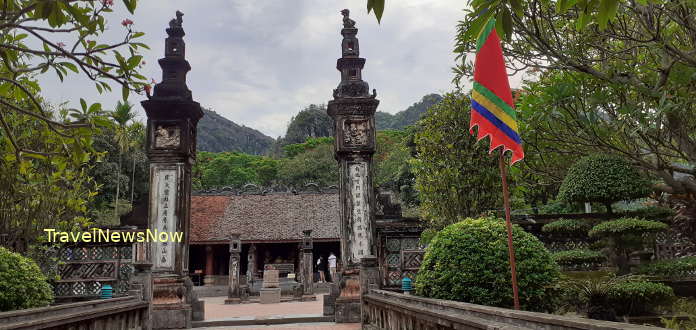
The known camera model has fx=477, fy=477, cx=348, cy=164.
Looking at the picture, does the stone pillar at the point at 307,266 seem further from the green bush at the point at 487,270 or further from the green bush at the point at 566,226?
the green bush at the point at 487,270

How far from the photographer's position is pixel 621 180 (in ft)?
30.8

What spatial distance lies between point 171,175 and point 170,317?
3.10 m

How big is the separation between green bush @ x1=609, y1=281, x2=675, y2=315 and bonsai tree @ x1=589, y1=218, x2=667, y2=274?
1.49m

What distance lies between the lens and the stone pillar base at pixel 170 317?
10.0 meters

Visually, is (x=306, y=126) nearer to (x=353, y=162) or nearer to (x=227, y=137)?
(x=227, y=137)

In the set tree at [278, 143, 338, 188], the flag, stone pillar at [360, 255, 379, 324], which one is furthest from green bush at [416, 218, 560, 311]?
tree at [278, 143, 338, 188]

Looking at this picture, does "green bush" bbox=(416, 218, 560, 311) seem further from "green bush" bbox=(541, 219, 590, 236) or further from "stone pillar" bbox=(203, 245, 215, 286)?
"stone pillar" bbox=(203, 245, 215, 286)

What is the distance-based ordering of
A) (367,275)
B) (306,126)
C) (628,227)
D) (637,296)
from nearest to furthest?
(637,296) → (367,275) → (628,227) → (306,126)

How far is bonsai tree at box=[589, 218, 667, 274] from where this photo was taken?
8.69 meters

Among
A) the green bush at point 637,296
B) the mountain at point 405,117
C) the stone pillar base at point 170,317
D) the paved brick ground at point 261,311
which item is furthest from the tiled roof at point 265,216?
the mountain at point 405,117

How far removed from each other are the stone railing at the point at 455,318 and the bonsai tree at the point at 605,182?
16.0ft

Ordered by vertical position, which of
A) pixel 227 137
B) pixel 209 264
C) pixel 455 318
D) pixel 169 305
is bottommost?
pixel 169 305

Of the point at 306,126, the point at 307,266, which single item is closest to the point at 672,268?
the point at 307,266

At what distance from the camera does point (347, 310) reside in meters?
10.6
